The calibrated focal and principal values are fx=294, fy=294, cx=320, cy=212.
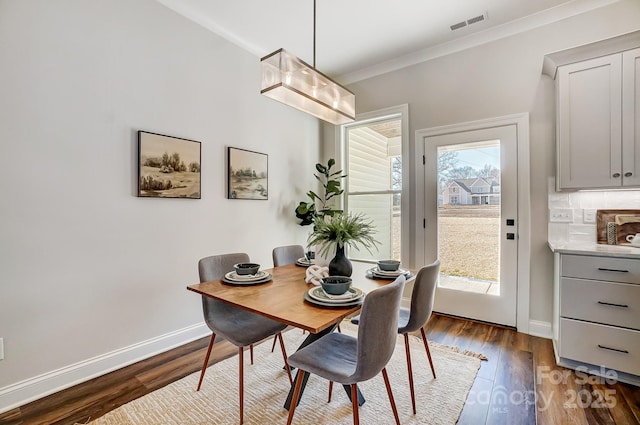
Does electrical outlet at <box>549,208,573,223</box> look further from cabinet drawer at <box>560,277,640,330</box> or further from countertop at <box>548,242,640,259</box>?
cabinet drawer at <box>560,277,640,330</box>

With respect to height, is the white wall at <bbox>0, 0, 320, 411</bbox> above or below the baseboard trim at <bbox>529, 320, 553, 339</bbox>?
above

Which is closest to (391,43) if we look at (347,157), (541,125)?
(347,157)

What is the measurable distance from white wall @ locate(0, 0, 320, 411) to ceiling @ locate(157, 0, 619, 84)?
0.90 feet

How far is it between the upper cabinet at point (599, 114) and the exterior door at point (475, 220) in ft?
1.53

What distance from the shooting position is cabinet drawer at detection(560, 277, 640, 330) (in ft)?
6.65

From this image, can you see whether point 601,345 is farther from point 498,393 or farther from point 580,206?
point 580,206

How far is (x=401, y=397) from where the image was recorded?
189cm

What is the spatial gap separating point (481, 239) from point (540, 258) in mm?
520

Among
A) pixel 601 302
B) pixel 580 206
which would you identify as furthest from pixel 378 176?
pixel 601 302

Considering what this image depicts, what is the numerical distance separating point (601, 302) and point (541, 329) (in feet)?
2.70

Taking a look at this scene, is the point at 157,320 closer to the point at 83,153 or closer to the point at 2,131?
the point at 83,153

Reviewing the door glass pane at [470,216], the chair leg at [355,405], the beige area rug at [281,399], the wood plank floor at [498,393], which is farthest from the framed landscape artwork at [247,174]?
the chair leg at [355,405]

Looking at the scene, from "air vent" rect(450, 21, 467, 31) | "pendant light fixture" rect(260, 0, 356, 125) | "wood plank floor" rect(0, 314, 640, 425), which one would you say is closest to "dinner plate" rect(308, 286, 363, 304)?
"wood plank floor" rect(0, 314, 640, 425)

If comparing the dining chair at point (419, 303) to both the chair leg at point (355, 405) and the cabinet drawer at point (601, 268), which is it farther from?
the cabinet drawer at point (601, 268)
